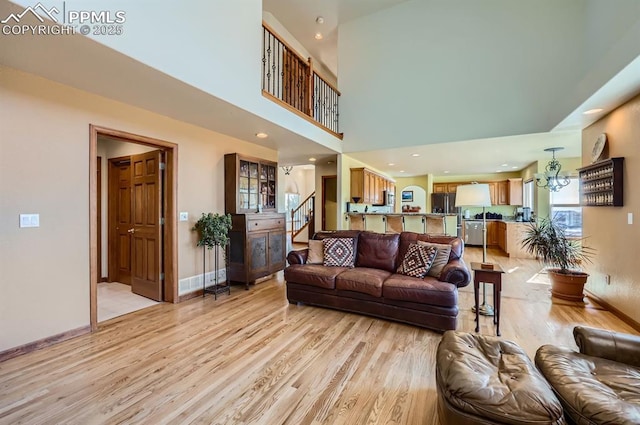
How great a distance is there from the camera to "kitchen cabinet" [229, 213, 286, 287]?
4.55m

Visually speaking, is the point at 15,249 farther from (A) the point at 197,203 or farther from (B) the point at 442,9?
(B) the point at 442,9

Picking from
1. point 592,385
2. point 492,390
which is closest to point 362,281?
point 492,390

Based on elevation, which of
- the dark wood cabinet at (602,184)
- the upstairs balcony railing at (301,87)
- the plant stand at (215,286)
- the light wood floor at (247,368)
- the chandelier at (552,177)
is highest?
the upstairs balcony railing at (301,87)

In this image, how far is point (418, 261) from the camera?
11.1 ft

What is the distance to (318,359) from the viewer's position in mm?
2412

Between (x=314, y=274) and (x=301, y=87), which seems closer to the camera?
(x=314, y=274)

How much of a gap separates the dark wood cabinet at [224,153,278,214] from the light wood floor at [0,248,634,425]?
1.78 m

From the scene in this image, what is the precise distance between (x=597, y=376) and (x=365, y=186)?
5331 millimetres

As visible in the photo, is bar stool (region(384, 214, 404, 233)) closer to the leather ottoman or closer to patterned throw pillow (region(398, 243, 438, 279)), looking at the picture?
patterned throw pillow (region(398, 243, 438, 279))

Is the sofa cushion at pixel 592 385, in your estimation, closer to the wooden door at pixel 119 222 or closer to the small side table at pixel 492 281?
the small side table at pixel 492 281

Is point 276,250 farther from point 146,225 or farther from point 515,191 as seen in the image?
point 515,191

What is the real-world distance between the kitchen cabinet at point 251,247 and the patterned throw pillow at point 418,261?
7.76 ft

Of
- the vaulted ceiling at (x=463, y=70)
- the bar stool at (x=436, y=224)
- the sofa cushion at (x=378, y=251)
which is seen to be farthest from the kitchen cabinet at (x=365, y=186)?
the sofa cushion at (x=378, y=251)

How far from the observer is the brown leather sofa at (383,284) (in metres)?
2.91
